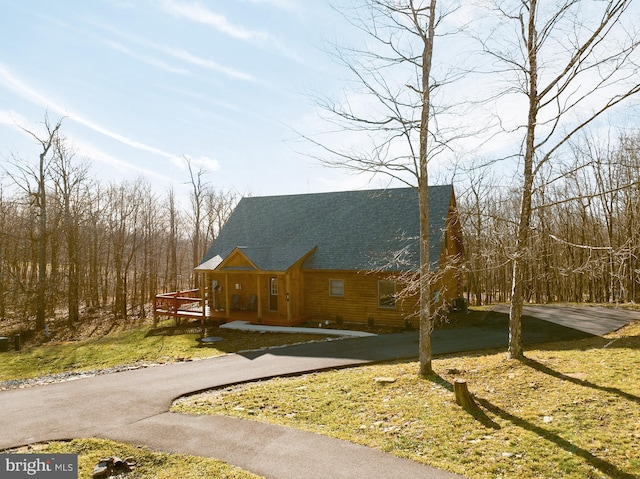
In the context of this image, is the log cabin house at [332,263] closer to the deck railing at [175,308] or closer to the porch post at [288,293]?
the porch post at [288,293]

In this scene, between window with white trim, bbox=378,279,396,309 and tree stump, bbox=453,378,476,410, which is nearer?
tree stump, bbox=453,378,476,410

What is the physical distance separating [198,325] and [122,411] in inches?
488

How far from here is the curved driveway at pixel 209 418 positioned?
6.05 meters

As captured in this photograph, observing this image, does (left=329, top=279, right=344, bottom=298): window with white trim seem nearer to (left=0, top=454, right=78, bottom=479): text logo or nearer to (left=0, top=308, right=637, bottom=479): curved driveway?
(left=0, top=308, right=637, bottom=479): curved driveway

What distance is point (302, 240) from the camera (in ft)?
71.1

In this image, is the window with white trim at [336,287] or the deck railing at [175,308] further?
the deck railing at [175,308]

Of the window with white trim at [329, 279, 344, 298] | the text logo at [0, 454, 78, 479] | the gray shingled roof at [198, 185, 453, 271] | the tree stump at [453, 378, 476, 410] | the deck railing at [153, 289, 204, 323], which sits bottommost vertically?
the text logo at [0, 454, 78, 479]

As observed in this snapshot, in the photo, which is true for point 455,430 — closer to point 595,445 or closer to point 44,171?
point 595,445

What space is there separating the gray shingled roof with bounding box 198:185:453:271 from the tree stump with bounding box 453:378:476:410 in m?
9.48

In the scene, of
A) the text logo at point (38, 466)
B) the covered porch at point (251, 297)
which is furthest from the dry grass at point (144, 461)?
the covered porch at point (251, 297)

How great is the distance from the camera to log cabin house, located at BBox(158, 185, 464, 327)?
61.2ft

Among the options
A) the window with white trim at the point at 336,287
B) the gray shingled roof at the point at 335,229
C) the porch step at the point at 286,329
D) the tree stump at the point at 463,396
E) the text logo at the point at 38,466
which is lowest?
the text logo at the point at 38,466

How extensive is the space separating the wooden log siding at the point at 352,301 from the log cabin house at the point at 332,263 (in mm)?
49

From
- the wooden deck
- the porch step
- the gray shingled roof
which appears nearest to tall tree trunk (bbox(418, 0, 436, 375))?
the porch step
